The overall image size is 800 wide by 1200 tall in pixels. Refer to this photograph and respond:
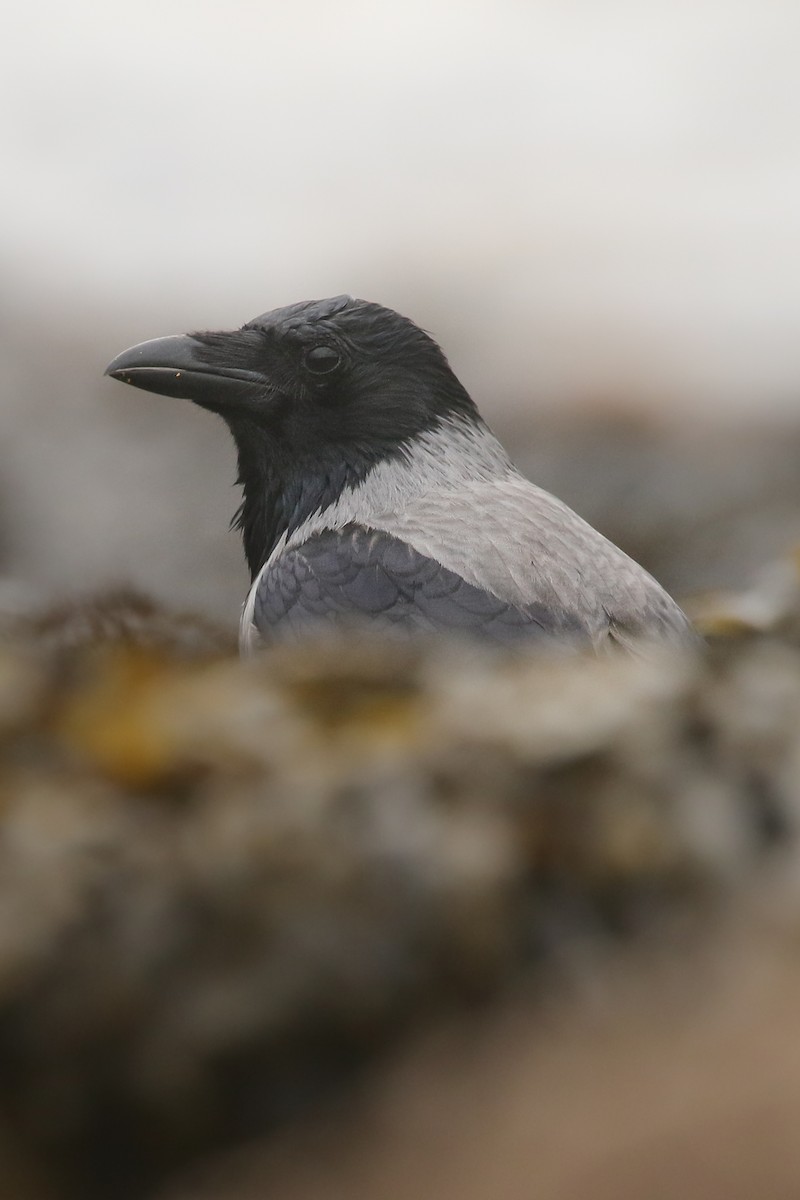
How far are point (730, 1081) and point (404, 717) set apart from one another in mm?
935

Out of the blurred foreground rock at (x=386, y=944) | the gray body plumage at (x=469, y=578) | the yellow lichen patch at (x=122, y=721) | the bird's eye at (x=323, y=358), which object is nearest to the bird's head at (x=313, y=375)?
the bird's eye at (x=323, y=358)

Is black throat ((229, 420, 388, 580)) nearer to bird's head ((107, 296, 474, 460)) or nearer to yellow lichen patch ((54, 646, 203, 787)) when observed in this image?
bird's head ((107, 296, 474, 460))

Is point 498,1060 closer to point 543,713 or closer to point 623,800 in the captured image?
point 623,800

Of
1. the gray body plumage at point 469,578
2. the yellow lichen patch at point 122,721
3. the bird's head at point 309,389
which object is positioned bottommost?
the gray body plumage at point 469,578

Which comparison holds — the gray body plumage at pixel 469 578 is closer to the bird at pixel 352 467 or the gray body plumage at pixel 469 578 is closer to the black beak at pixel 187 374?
the bird at pixel 352 467

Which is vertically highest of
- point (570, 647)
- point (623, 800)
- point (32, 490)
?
point (623, 800)

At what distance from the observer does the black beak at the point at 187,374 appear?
6.45 meters

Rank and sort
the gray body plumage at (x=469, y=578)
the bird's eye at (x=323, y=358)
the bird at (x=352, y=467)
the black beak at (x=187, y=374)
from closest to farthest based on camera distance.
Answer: the gray body plumage at (x=469, y=578) → the bird at (x=352, y=467) → the black beak at (x=187, y=374) → the bird's eye at (x=323, y=358)

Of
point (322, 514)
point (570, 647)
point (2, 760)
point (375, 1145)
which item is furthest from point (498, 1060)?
point (322, 514)

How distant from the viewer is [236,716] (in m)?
2.66

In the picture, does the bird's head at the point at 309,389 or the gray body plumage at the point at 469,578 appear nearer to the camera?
the gray body plumage at the point at 469,578

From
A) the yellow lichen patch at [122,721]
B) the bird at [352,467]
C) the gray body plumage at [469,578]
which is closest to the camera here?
the yellow lichen patch at [122,721]

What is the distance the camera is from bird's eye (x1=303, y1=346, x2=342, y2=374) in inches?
259

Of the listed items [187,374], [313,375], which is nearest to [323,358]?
[313,375]
